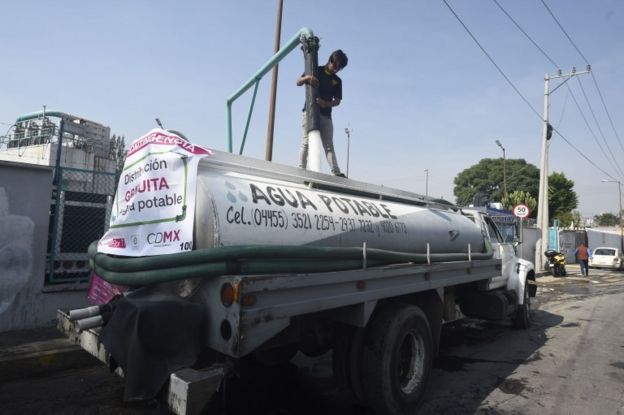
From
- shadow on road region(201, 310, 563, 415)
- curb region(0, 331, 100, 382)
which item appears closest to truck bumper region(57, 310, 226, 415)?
shadow on road region(201, 310, 563, 415)

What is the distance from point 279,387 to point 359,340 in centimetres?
146

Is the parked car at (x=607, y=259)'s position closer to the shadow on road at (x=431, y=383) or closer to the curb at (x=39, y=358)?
the shadow on road at (x=431, y=383)

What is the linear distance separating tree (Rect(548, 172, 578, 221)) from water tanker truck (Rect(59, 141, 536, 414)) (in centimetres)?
5194

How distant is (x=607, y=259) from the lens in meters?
25.6

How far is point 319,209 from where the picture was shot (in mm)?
3752

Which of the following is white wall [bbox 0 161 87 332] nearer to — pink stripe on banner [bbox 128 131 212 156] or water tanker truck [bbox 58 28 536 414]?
water tanker truck [bbox 58 28 536 414]

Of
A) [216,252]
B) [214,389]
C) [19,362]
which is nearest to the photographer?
[214,389]

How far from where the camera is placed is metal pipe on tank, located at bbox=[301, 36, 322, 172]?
5562mm

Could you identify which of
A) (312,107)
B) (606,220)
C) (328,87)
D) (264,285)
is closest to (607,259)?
(328,87)

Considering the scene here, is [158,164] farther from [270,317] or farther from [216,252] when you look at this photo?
[270,317]

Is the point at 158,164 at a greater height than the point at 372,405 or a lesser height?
greater

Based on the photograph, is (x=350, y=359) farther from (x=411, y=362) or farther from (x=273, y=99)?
(x=273, y=99)

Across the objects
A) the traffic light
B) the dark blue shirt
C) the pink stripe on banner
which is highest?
the traffic light

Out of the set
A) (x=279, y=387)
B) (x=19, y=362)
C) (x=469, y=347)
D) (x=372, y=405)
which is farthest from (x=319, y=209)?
(x=469, y=347)
